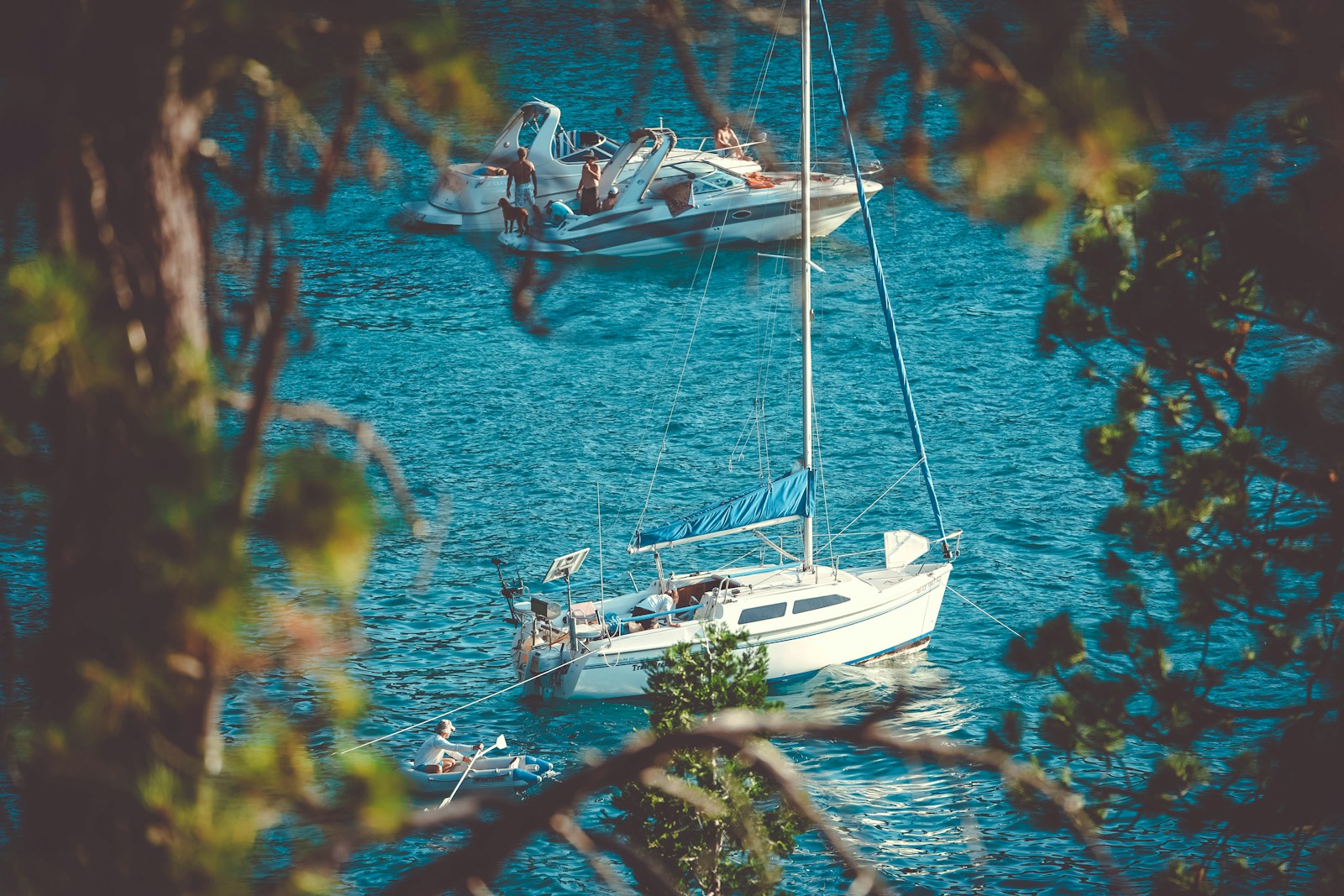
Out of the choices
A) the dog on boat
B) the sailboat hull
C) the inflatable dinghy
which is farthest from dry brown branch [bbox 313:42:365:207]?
the sailboat hull

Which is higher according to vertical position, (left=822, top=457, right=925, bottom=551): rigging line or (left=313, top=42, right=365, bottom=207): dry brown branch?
(left=313, top=42, right=365, bottom=207): dry brown branch

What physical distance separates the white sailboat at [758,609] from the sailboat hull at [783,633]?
17 millimetres

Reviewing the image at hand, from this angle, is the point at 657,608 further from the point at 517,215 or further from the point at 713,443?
the point at 713,443

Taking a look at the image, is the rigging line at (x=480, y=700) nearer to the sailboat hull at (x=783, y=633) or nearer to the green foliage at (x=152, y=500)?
the sailboat hull at (x=783, y=633)

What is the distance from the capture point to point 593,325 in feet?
126

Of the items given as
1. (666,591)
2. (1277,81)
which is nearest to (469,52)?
(1277,81)

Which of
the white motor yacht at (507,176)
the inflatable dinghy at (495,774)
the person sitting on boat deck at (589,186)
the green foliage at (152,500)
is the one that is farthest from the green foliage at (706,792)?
the white motor yacht at (507,176)

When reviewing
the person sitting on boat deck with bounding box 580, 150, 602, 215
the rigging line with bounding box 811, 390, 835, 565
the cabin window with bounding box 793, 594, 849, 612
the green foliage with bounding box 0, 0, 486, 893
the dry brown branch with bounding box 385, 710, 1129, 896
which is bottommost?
the cabin window with bounding box 793, 594, 849, 612

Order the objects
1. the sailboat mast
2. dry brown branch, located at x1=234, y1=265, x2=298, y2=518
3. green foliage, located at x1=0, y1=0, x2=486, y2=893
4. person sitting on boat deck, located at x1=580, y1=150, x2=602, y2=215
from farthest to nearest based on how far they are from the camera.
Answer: person sitting on boat deck, located at x1=580, y1=150, x2=602, y2=215
the sailboat mast
green foliage, located at x1=0, y1=0, x2=486, y2=893
dry brown branch, located at x1=234, y1=265, x2=298, y2=518

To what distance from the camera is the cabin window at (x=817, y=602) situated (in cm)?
2086

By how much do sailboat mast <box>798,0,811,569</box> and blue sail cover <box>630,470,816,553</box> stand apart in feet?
1.04

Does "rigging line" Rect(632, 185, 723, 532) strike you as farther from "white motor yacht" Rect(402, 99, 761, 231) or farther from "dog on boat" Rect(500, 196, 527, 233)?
"dog on boat" Rect(500, 196, 527, 233)

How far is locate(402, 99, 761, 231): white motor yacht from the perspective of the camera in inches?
1752

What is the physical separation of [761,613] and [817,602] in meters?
0.99
